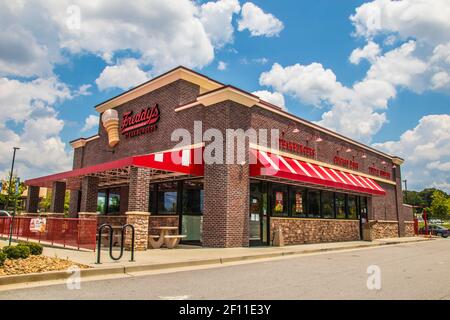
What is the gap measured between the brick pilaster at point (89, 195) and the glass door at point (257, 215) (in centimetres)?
735

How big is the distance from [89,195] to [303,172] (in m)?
10.4

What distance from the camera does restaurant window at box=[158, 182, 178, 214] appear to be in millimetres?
17922

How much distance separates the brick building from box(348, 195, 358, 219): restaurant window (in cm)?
7

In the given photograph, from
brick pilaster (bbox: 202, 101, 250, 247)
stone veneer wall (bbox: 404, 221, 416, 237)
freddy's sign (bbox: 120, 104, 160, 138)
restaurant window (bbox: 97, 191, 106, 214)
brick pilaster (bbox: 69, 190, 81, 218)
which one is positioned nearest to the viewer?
brick pilaster (bbox: 202, 101, 250, 247)

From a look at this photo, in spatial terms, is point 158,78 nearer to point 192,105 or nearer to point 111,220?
point 192,105

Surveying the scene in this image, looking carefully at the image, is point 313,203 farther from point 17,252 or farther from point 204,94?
point 17,252

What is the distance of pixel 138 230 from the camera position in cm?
1360

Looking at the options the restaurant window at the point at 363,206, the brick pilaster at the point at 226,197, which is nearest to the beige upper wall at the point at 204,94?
the brick pilaster at the point at 226,197

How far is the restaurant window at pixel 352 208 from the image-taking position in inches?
966

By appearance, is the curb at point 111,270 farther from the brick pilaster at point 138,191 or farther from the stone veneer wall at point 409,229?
the stone veneer wall at point 409,229

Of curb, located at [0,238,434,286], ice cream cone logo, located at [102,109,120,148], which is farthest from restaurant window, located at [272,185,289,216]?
ice cream cone logo, located at [102,109,120,148]

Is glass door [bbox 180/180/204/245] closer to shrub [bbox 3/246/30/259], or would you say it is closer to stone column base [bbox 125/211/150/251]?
stone column base [bbox 125/211/150/251]
